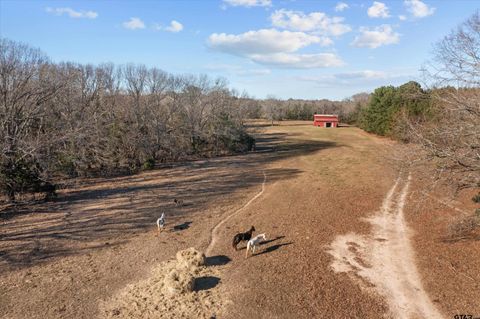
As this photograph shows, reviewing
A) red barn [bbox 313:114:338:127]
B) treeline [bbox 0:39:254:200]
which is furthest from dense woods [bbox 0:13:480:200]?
red barn [bbox 313:114:338:127]

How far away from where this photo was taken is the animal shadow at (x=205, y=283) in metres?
11.1

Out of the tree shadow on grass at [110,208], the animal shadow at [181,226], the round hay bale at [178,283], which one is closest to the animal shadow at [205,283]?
the round hay bale at [178,283]

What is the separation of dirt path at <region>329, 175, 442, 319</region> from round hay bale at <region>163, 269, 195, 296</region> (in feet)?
18.0

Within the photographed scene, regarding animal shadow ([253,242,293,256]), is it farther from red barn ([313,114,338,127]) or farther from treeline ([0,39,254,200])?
red barn ([313,114,338,127])

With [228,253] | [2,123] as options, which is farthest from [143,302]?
[2,123]

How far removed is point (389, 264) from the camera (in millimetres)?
12859

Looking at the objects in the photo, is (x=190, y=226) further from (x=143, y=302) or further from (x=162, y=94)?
(x=162, y=94)

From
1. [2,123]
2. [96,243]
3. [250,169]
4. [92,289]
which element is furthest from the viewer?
[250,169]

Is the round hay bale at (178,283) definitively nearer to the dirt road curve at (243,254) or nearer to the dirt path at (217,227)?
the dirt road curve at (243,254)

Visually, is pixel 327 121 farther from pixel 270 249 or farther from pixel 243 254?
pixel 243 254

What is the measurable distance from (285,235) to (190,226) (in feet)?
15.9

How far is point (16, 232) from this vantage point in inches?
612

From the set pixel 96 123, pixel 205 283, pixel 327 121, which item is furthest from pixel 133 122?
pixel 327 121

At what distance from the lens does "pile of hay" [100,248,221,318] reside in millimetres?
9672
